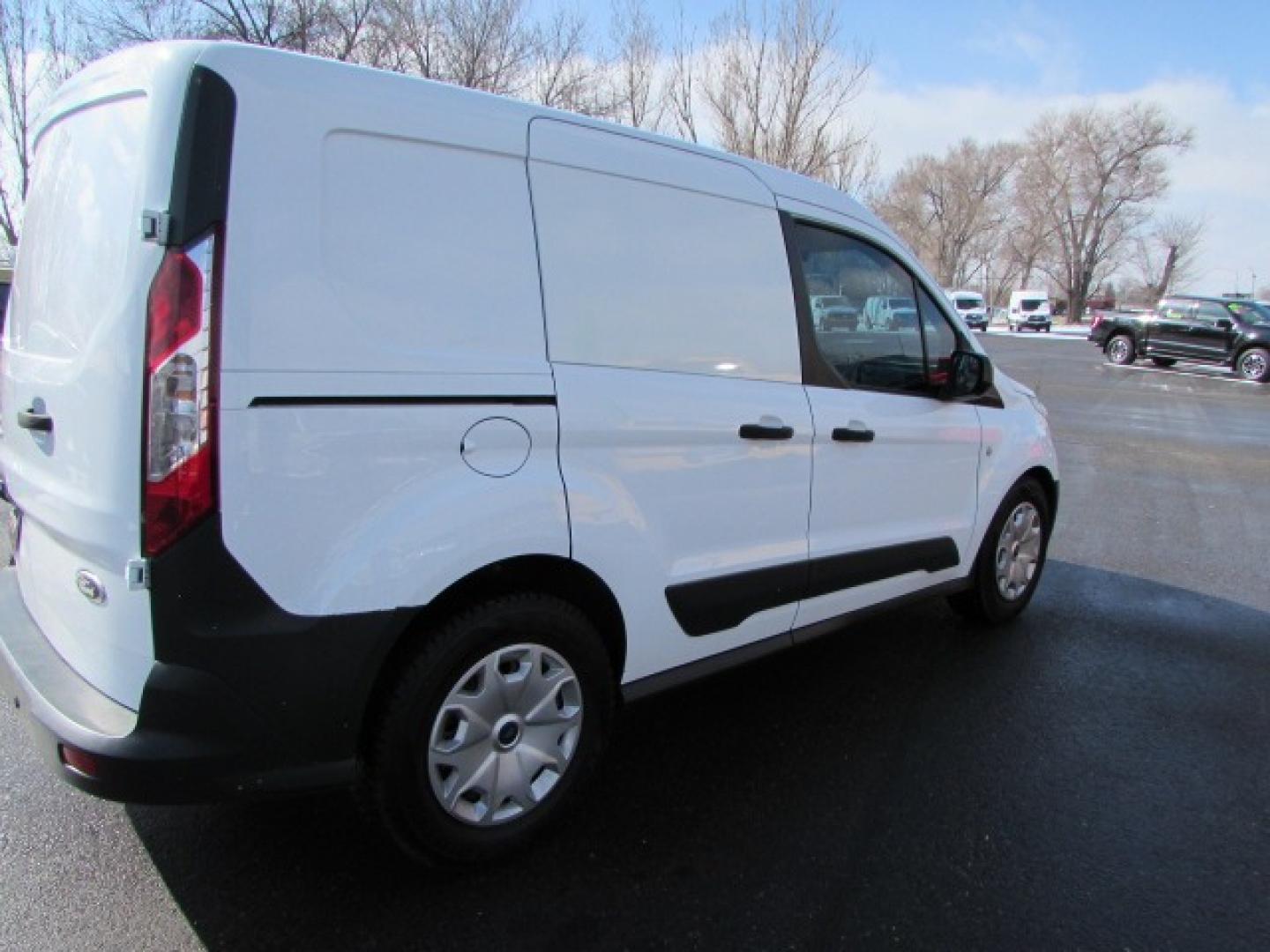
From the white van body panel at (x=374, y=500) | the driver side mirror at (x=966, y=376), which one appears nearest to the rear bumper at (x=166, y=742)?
the white van body panel at (x=374, y=500)

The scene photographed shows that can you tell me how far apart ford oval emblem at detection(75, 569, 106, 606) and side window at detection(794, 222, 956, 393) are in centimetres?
234

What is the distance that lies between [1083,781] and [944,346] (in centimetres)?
185

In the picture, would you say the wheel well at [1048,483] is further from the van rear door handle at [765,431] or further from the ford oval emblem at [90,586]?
the ford oval emblem at [90,586]

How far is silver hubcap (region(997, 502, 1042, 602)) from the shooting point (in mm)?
4332

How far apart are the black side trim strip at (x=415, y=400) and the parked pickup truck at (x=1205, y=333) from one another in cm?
2302

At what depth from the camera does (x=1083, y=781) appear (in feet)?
9.90

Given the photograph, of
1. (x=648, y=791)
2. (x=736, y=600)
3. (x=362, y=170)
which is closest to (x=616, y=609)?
(x=736, y=600)

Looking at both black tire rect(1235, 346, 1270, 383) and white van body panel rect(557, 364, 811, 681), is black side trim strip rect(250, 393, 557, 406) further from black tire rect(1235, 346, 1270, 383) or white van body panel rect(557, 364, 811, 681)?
black tire rect(1235, 346, 1270, 383)

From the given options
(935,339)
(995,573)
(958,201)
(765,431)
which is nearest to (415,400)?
(765,431)

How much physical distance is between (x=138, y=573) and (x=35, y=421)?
59 centimetres

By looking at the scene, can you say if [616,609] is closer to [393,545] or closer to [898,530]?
[393,545]

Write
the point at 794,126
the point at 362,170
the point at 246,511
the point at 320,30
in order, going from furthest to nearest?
the point at 794,126, the point at 320,30, the point at 362,170, the point at 246,511

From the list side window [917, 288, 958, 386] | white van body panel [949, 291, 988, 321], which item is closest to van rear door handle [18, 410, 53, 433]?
side window [917, 288, 958, 386]

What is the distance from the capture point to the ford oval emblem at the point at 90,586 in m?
2.02
